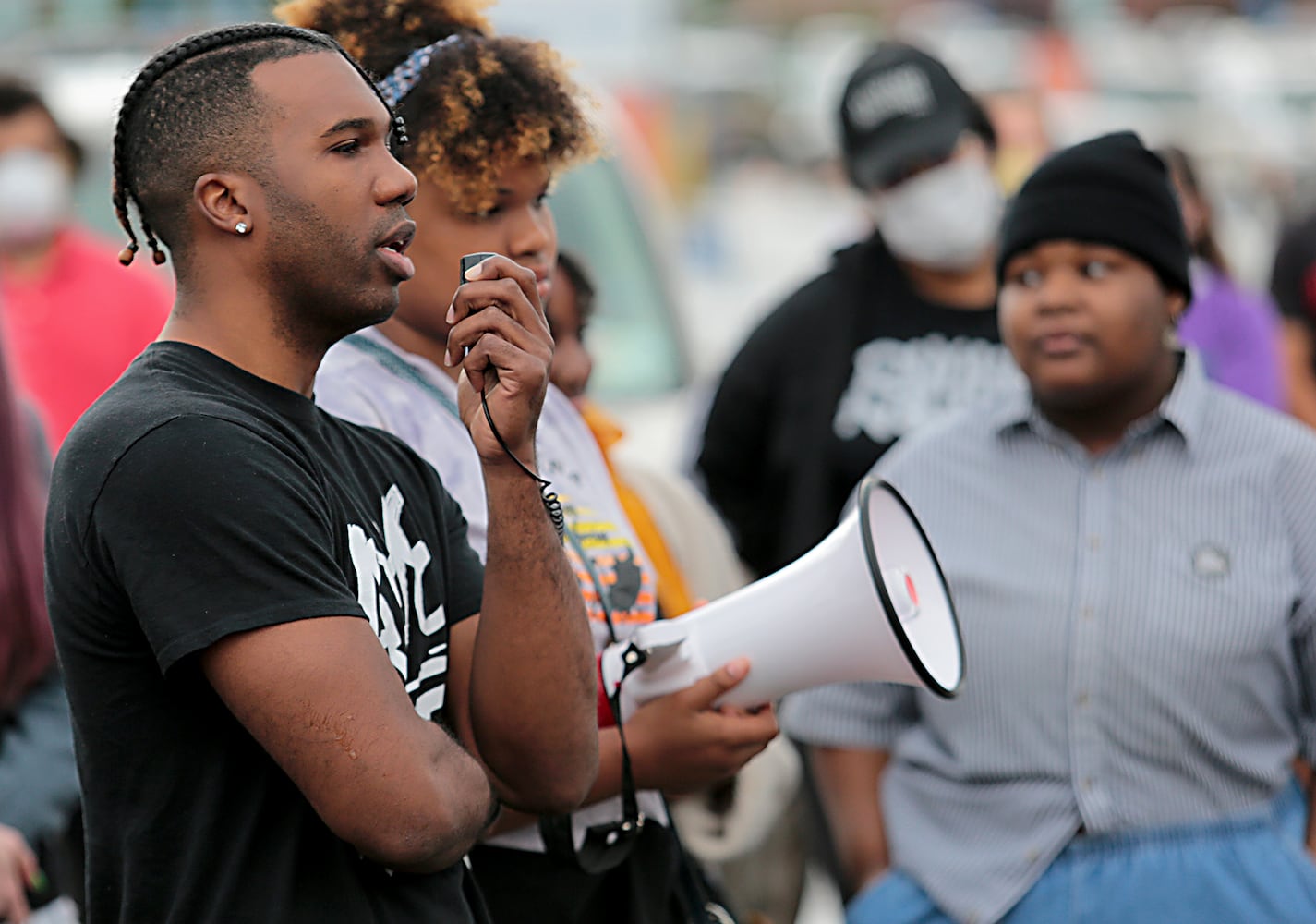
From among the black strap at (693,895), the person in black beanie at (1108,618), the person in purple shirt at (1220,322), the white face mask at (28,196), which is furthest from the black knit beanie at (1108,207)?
the white face mask at (28,196)

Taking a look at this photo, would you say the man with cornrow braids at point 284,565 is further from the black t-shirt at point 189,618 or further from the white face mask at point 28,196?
the white face mask at point 28,196

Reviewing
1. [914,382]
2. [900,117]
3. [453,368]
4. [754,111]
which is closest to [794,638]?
[453,368]

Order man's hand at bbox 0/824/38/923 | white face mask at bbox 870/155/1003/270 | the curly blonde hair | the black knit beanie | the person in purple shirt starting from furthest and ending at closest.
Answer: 1. the person in purple shirt
2. white face mask at bbox 870/155/1003/270
3. the black knit beanie
4. man's hand at bbox 0/824/38/923
5. the curly blonde hair

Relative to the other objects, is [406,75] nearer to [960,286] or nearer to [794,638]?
[794,638]

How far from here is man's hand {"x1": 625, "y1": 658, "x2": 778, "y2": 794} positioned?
2443mm

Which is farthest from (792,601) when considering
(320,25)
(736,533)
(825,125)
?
(825,125)

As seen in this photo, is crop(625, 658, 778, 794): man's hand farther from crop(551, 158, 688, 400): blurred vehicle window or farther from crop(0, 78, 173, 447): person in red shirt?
crop(551, 158, 688, 400): blurred vehicle window

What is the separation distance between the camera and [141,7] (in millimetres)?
8375

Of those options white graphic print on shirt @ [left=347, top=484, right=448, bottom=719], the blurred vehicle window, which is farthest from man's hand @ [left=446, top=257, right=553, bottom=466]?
the blurred vehicle window

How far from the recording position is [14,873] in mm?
2930

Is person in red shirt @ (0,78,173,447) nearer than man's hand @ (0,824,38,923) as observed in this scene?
No

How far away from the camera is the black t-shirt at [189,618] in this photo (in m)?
1.74

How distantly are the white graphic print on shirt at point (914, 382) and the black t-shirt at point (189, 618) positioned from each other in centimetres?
220

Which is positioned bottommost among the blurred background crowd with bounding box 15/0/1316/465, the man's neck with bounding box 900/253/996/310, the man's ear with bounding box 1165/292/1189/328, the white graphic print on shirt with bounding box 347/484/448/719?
the blurred background crowd with bounding box 15/0/1316/465
